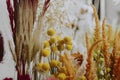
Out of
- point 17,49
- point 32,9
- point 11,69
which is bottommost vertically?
point 11,69

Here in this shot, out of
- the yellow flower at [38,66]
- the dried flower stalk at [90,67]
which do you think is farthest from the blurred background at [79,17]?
the dried flower stalk at [90,67]

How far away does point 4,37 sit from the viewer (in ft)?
3.92

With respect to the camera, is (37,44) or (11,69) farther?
(11,69)

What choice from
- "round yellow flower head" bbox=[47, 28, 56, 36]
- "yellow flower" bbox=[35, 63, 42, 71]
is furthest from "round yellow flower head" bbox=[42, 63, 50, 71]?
"round yellow flower head" bbox=[47, 28, 56, 36]

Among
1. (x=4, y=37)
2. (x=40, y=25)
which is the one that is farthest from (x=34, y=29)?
(x=4, y=37)

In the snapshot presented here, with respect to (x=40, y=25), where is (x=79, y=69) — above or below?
below

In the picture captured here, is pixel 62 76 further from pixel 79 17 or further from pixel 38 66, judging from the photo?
pixel 79 17

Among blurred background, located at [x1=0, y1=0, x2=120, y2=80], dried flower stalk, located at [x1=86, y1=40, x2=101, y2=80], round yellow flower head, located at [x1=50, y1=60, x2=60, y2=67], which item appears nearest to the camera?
dried flower stalk, located at [x1=86, y1=40, x2=101, y2=80]

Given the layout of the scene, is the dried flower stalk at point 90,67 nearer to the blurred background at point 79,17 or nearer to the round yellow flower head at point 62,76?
the round yellow flower head at point 62,76

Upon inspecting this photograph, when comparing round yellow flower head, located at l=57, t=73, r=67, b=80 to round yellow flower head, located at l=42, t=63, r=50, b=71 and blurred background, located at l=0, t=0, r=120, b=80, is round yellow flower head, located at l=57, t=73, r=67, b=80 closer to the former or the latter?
round yellow flower head, located at l=42, t=63, r=50, b=71

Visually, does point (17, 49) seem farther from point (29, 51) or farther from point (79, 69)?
point (79, 69)

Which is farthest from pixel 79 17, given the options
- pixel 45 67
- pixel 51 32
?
pixel 45 67

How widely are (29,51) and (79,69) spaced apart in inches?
7.4

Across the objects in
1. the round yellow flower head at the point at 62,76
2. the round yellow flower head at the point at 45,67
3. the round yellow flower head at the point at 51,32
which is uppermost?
the round yellow flower head at the point at 51,32
